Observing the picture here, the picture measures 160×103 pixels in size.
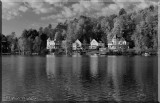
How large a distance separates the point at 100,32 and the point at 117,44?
Answer: 2620cm

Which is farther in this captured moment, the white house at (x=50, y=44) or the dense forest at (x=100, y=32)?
the white house at (x=50, y=44)

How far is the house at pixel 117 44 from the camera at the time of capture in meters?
145

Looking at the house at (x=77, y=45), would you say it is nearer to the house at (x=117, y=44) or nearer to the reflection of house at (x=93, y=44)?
the reflection of house at (x=93, y=44)

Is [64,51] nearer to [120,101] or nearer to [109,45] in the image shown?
[109,45]

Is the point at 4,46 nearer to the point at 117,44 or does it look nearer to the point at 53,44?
the point at 53,44

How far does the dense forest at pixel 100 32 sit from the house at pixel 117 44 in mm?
3149

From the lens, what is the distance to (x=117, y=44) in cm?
14925

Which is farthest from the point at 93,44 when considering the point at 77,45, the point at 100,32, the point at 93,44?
the point at 100,32

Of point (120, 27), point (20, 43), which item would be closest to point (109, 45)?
point (120, 27)

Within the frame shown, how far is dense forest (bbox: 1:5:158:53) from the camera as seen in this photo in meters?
138

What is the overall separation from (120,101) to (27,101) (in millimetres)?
7809

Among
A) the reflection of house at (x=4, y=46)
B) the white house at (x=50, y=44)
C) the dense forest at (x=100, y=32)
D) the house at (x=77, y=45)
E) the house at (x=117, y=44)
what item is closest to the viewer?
the dense forest at (x=100, y=32)

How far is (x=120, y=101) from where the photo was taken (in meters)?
22.9

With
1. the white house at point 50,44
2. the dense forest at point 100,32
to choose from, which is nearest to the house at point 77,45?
the dense forest at point 100,32
